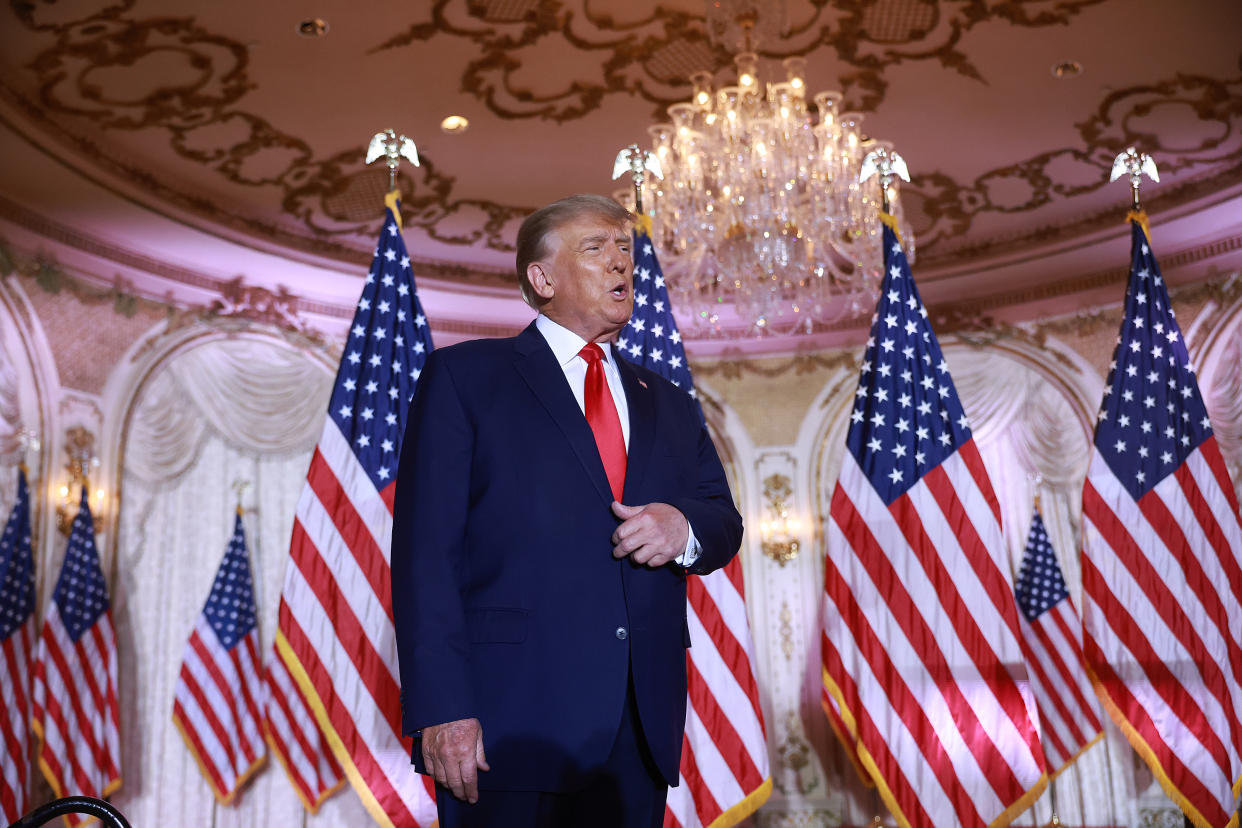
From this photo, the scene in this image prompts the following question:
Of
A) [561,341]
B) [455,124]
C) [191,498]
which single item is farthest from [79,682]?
[561,341]

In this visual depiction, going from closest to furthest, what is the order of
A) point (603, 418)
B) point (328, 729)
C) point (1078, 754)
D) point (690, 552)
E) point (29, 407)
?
point (690, 552) → point (603, 418) → point (328, 729) → point (29, 407) → point (1078, 754)

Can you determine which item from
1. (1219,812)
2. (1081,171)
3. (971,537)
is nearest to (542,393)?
(971,537)

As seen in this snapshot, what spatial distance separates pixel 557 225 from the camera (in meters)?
2.12

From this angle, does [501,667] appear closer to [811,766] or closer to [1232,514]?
[1232,514]

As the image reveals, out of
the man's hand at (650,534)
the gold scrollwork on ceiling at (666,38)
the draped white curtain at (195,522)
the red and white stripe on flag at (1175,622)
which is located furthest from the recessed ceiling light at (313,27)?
the man's hand at (650,534)

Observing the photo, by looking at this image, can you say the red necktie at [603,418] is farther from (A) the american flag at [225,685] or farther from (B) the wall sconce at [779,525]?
(B) the wall sconce at [779,525]

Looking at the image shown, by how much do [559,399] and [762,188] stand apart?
381 centimetres

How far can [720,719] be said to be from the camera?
372 centimetres

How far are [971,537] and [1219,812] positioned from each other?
4.22ft

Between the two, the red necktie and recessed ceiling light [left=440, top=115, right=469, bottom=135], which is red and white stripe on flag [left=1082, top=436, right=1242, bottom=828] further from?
recessed ceiling light [left=440, top=115, right=469, bottom=135]

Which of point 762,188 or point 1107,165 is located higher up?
point 1107,165

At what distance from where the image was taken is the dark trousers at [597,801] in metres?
1.75

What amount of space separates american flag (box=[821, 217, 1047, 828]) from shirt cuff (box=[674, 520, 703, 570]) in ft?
7.09

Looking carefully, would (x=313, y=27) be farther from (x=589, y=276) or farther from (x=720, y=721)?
(x=589, y=276)
